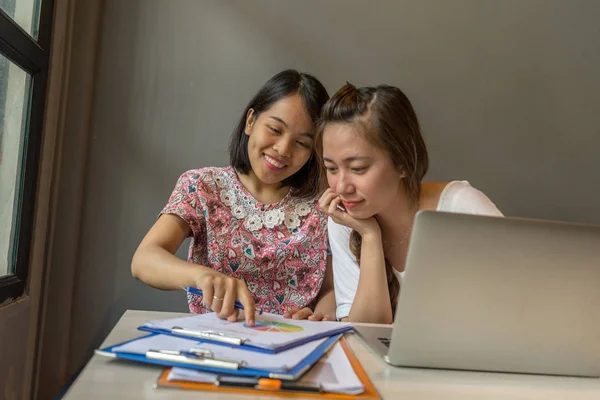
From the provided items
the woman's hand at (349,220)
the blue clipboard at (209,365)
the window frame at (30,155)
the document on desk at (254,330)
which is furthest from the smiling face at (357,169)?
the window frame at (30,155)

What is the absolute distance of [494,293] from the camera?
0.63m

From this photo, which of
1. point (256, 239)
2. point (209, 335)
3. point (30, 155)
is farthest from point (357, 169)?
point (30, 155)

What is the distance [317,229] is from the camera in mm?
1438

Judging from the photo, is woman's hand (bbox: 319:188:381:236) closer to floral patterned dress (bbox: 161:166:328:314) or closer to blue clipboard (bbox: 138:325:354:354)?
floral patterned dress (bbox: 161:166:328:314)

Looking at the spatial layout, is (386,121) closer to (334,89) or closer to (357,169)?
(357,169)

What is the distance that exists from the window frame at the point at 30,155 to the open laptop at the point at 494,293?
1.06m

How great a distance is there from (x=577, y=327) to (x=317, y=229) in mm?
829

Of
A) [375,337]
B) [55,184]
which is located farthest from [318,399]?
[55,184]

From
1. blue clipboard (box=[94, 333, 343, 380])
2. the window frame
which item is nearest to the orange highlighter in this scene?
blue clipboard (box=[94, 333, 343, 380])

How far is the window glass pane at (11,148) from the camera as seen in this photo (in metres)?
1.29

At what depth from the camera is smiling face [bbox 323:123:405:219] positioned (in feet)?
3.87

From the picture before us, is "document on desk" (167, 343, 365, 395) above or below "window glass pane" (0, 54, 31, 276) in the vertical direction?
below

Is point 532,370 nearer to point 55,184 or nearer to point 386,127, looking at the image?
point 386,127

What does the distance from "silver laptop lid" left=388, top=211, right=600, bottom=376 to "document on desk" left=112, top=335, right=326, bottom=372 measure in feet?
0.42
